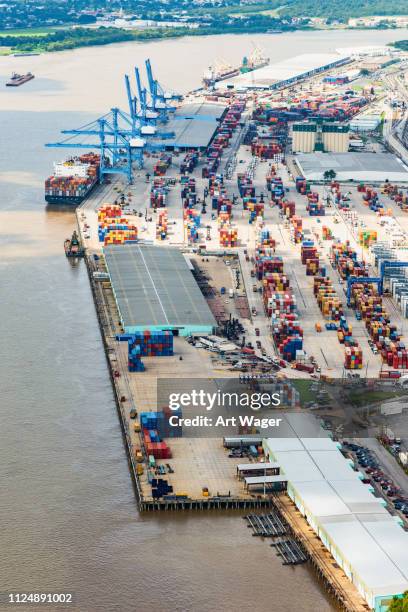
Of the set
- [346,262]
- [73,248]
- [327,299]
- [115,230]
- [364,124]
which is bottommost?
[364,124]

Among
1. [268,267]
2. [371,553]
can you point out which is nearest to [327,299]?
[268,267]

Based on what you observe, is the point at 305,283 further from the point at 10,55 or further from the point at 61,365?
the point at 10,55

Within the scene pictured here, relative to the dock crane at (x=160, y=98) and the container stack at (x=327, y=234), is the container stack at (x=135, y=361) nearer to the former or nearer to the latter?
the container stack at (x=327, y=234)

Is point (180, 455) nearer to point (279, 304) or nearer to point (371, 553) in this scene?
point (371, 553)

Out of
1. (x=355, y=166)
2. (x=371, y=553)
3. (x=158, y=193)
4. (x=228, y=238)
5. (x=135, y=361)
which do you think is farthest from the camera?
(x=355, y=166)

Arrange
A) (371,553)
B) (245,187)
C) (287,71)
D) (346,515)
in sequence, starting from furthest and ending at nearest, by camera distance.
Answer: (287,71) < (245,187) < (346,515) < (371,553)

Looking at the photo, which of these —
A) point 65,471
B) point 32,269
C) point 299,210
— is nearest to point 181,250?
point 32,269

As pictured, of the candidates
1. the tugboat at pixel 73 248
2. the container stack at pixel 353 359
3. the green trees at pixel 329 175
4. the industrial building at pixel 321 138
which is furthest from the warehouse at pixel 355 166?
the container stack at pixel 353 359
